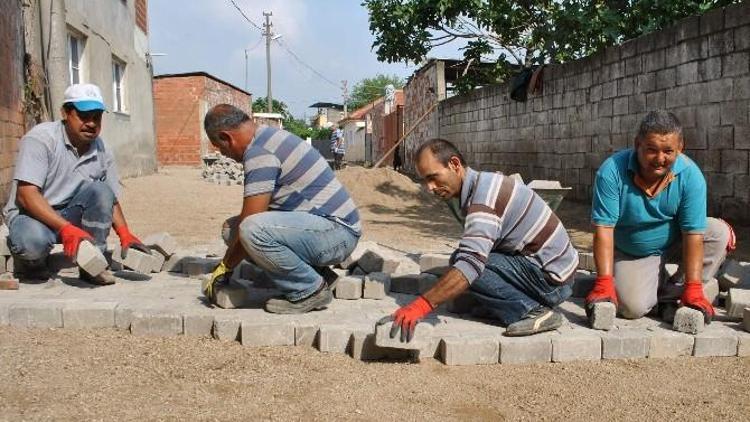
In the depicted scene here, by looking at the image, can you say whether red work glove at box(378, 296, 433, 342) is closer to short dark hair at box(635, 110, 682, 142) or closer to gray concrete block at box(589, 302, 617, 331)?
gray concrete block at box(589, 302, 617, 331)

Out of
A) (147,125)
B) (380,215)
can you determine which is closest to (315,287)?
(380,215)

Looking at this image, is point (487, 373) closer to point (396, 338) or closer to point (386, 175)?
point (396, 338)

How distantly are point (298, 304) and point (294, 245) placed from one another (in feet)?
1.11

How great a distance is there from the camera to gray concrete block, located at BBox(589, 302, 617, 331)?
Answer: 3.17 meters

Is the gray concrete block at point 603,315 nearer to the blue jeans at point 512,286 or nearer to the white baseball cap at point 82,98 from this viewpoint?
the blue jeans at point 512,286

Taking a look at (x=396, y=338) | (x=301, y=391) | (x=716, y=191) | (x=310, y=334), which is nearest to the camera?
(x=301, y=391)

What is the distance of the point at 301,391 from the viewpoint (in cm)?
261

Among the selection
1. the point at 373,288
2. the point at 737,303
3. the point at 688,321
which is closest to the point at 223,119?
the point at 373,288

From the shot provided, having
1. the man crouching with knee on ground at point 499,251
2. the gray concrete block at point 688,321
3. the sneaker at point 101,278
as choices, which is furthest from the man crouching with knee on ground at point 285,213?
the gray concrete block at point 688,321

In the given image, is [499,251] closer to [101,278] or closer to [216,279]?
[216,279]

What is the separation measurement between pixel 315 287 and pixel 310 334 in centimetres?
34

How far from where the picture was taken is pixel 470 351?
2.95 meters

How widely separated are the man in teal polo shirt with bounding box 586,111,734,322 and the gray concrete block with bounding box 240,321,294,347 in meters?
1.51

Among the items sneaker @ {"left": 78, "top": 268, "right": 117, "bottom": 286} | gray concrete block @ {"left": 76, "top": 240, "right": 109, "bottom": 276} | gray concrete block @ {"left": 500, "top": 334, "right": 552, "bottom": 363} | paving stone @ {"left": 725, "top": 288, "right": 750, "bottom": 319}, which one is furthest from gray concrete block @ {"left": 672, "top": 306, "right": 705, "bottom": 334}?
sneaker @ {"left": 78, "top": 268, "right": 117, "bottom": 286}
